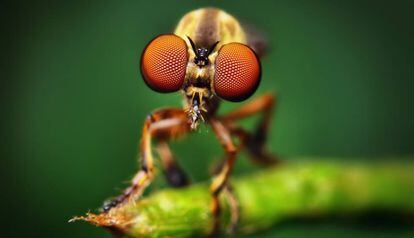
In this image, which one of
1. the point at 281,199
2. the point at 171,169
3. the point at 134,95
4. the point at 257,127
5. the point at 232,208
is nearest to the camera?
the point at 232,208

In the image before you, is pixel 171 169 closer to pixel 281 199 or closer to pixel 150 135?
pixel 150 135

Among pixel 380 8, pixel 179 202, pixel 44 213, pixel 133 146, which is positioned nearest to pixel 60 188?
pixel 44 213

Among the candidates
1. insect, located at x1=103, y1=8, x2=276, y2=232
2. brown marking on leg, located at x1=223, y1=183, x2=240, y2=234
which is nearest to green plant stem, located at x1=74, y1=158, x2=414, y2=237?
brown marking on leg, located at x1=223, y1=183, x2=240, y2=234

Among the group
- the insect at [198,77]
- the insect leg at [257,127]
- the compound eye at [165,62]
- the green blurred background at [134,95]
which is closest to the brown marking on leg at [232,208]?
the insect at [198,77]

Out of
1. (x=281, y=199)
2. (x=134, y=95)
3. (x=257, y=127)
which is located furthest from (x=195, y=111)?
(x=134, y=95)

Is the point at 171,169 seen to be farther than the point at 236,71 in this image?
Yes

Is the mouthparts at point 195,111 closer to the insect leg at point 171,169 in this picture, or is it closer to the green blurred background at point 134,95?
the insect leg at point 171,169

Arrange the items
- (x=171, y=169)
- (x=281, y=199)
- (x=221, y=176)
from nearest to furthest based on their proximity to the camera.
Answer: (x=221, y=176) → (x=171, y=169) → (x=281, y=199)
